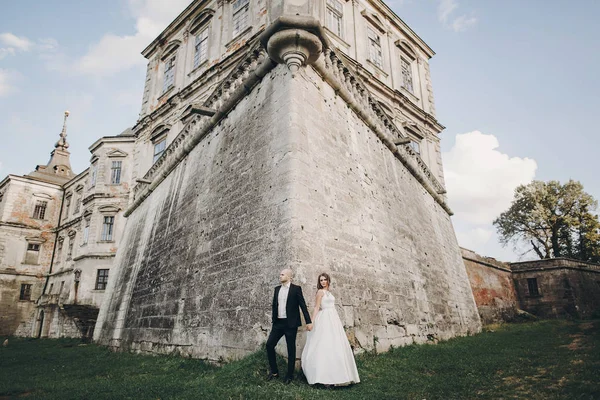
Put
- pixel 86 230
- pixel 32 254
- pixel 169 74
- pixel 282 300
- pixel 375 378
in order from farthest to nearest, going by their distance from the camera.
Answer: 1. pixel 32 254
2. pixel 86 230
3. pixel 169 74
4. pixel 375 378
5. pixel 282 300

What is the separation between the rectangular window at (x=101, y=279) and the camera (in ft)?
65.5

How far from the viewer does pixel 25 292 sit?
2836 cm

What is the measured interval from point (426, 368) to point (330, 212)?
9.30 ft

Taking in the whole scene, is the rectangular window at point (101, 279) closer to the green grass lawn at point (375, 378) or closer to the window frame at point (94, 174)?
the window frame at point (94, 174)

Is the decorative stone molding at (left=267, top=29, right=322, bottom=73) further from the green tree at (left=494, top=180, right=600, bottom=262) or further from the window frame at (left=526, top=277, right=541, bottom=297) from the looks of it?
the green tree at (left=494, top=180, right=600, bottom=262)

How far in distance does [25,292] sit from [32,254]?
3036 mm

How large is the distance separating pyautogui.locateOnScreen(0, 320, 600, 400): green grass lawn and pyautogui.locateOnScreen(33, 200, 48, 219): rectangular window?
95.5 feet

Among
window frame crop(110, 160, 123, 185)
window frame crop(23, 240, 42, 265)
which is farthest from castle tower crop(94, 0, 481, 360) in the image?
window frame crop(23, 240, 42, 265)

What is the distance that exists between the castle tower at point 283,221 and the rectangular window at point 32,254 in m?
21.1

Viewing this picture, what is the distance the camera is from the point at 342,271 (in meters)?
6.06

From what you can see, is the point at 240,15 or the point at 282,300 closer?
the point at 282,300

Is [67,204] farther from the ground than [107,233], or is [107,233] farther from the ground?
[67,204]

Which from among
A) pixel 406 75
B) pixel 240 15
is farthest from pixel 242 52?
pixel 406 75

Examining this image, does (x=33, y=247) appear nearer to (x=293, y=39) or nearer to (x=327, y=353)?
(x=293, y=39)
